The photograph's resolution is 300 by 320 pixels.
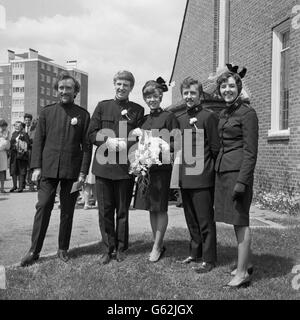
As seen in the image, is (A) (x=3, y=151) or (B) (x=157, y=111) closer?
(B) (x=157, y=111)

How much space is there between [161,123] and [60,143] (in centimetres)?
122

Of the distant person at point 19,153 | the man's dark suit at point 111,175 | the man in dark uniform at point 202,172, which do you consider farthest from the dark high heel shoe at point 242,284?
the distant person at point 19,153

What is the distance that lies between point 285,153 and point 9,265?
6865mm

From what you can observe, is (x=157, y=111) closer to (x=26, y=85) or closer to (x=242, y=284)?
(x=242, y=284)

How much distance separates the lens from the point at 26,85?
100m

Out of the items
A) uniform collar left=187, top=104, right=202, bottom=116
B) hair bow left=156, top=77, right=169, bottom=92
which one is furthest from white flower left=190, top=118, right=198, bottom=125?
hair bow left=156, top=77, right=169, bottom=92

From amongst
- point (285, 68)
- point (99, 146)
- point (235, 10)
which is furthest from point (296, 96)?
point (99, 146)

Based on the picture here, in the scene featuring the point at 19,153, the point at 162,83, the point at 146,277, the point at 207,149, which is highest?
the point at 162,83

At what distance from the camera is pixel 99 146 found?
5348 millimetres

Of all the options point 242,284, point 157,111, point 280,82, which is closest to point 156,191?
point 157,111

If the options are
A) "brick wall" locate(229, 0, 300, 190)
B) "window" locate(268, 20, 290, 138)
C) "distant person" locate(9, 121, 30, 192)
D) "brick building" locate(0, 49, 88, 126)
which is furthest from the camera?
"brick building" locate(0, 49, 88, 126)

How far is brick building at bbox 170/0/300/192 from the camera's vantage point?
9.90 meters

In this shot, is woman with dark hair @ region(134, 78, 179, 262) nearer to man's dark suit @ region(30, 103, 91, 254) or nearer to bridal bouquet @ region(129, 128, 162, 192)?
bridal bouquet @ region(129, 128, 162, 192)

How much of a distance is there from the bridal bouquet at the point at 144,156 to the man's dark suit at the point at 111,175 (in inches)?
6.7
